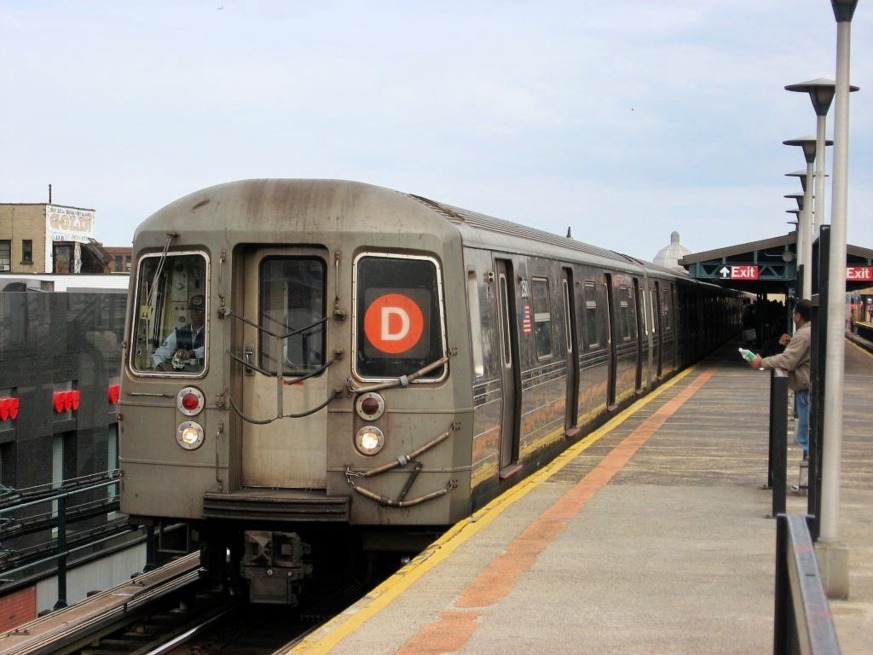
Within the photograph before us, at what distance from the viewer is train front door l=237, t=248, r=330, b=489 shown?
889 cm

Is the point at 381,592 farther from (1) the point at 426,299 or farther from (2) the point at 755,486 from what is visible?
(2) the point at 755,486

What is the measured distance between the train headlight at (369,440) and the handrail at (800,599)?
173 inches

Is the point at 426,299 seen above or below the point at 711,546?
above

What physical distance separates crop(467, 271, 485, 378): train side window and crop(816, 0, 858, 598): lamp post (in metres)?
2.60

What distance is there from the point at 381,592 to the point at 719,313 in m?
39.7

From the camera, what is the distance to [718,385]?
1010 inches

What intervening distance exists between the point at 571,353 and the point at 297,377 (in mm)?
5922

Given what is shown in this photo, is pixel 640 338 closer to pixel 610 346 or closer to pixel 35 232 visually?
pixel 610 346

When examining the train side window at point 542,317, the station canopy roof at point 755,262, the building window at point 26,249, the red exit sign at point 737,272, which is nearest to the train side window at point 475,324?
the train side window at point 542,317

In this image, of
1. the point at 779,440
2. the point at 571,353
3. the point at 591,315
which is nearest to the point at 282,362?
the point at 779,440

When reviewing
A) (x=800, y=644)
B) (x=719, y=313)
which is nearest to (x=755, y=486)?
(x=800, y=644)

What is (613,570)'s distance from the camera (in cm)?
800

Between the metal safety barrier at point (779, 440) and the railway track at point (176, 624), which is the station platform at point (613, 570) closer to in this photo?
the metal safety barrier at point (779, 440)

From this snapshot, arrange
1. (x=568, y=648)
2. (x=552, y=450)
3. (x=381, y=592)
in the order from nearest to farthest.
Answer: (x=568, y=648), (x=381, y=592), (x=552, y=450)
